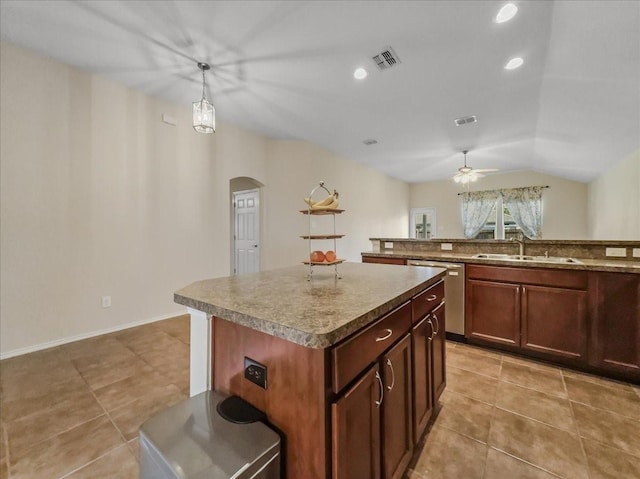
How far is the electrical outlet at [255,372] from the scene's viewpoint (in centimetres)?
91

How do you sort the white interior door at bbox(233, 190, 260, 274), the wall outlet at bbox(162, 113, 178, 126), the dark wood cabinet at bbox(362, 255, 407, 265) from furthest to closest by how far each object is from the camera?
1. the white interior door at bbox(233, 190, 260, 274)
2. the wall outlet at bbox(162, 113, 178, 126)
3. the dark wood cabinet at bbox(362, 255, 407, 265)

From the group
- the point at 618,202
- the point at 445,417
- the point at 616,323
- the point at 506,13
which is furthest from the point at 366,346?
the point at 618,202

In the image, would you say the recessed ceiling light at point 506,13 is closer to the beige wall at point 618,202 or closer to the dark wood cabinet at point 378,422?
the dark wood cabinet at point 378,422

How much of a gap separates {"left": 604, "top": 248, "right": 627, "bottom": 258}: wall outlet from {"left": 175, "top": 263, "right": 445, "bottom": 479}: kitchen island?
2266 mm

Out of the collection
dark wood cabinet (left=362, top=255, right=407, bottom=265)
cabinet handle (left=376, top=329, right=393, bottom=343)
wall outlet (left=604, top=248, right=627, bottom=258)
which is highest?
wall outlet (left=604, top=248, right=627, bottom=258)

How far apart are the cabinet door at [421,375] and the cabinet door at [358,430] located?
0.39m

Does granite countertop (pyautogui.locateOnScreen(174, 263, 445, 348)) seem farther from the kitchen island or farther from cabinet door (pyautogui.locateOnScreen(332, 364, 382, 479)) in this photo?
cabinet door (pyautogui.locateOnScreen(332, 364, 382, 479))

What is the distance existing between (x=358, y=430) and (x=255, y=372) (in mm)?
391

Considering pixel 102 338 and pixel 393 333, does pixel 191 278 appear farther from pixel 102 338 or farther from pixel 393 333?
pixel 393 333

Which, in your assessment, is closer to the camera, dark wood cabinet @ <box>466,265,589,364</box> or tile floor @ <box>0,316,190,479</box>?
tile floor @ <box>0,316,190,479</box>

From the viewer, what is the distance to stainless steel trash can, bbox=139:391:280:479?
71 cm

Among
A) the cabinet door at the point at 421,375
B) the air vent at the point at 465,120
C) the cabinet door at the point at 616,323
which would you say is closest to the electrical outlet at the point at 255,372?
the cabinet door at the point at 421,375

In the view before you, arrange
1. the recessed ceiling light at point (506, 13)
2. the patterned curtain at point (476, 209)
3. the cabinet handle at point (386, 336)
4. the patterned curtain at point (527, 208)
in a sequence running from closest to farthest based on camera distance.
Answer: the cabinet handle at point (386, 336)
the recessed ceiling light at point (506, 13)
the patterned curtain at point (527, 208)
the patterned curtain at point (476, 209)

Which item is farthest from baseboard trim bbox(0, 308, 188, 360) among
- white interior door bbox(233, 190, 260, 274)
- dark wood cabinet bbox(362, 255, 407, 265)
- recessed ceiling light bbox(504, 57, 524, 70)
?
recessed ceiling light bbox(504, 57, 524, 70)
